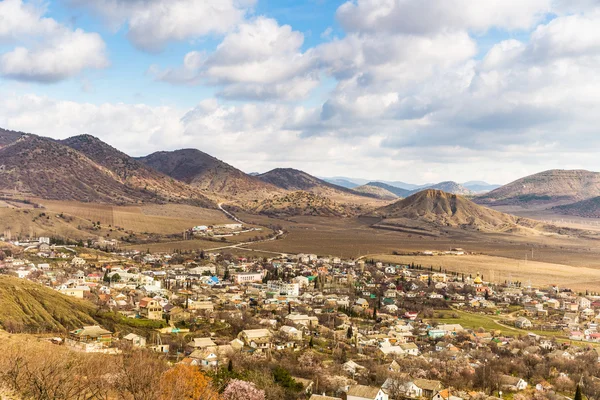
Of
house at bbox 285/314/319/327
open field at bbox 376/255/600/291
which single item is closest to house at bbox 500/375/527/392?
house at bbox 285/314/319/327

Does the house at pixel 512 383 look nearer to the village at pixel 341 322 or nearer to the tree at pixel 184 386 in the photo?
the village at pixel 341 322

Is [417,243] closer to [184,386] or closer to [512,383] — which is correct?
[512,383]

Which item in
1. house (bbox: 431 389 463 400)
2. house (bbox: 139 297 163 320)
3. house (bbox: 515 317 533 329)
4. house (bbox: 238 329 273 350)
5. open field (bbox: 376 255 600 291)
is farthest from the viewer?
open field (bbox: 376 255 600 291)

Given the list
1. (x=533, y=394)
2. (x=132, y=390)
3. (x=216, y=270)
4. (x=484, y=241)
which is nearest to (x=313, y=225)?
(x=484, y=241)

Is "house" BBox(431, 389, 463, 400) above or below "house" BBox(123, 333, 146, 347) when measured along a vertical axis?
below

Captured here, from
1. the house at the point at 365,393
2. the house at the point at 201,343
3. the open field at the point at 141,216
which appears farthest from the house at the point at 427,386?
the open field at the point at 141,216

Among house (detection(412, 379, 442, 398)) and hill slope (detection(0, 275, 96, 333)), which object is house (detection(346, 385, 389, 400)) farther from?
hill slope (detection(0, 275, 96, 333))
